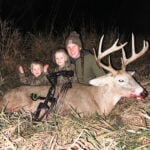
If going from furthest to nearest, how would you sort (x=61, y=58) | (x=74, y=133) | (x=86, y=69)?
1. (x=86, y=69)
2. (x=61, y=58)
3. (x=74, y=133)

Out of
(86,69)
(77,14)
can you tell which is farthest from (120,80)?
(77,14)

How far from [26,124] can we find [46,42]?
6637mm

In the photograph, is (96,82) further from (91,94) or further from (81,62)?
(81,62)

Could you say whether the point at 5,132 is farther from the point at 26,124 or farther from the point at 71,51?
the point at 71,51

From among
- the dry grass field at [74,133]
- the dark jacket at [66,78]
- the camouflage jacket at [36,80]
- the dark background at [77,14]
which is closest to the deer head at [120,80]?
the dry grass field at [74,133]

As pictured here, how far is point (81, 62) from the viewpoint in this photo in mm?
6668

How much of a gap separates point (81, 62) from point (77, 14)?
23.9ft

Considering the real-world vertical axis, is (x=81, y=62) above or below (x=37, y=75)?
above

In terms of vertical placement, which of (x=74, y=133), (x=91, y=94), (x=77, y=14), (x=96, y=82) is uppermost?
(x=77, y=14)

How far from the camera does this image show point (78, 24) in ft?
41.8

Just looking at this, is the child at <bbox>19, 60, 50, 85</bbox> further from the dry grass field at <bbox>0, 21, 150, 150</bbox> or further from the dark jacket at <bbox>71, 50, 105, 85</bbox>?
the dry grass field at <bbox>0, 21, 150, 150</bbox>

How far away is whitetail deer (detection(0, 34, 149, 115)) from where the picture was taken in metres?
6.01

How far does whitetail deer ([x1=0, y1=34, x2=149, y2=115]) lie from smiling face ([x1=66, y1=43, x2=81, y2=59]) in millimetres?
532

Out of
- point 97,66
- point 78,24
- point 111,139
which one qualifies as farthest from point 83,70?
point 78,24
